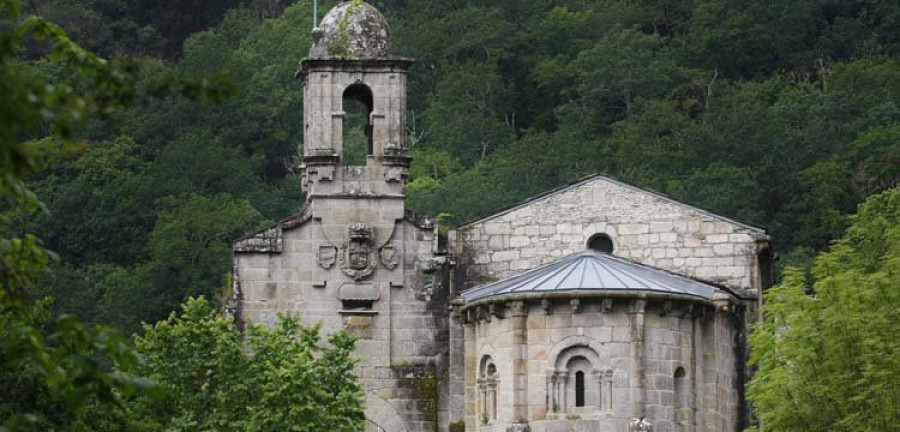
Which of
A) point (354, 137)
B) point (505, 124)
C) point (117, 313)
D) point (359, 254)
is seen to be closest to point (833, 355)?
point (359, 254)

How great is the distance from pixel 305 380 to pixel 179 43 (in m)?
72.7

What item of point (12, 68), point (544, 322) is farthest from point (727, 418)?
point (12, 68)

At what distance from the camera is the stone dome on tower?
191ft

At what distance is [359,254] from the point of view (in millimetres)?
57844

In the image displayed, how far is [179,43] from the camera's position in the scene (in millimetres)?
122125

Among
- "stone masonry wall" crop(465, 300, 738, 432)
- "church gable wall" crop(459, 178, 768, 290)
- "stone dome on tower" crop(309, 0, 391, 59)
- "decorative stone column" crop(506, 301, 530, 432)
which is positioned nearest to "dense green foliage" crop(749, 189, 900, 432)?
"stone masonry wall" crop(465, 300, 738, 432)

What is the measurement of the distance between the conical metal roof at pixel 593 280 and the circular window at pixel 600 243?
1775 millimetres

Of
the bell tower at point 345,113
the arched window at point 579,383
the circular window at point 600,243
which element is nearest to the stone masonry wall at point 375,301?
the bell tower at point 345,113

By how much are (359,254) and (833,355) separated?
1284 centimetres

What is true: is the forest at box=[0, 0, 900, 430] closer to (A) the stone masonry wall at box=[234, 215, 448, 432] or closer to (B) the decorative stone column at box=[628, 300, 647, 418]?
(A) the stone masonry wall at box=[234, 215, 448, 432]

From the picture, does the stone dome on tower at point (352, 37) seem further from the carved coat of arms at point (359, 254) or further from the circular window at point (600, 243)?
the circular window at point (600, 243)

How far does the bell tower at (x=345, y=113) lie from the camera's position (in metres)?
58.0

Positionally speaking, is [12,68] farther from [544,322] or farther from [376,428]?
[376,428]

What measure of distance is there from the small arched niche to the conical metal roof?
1772 millimetres
